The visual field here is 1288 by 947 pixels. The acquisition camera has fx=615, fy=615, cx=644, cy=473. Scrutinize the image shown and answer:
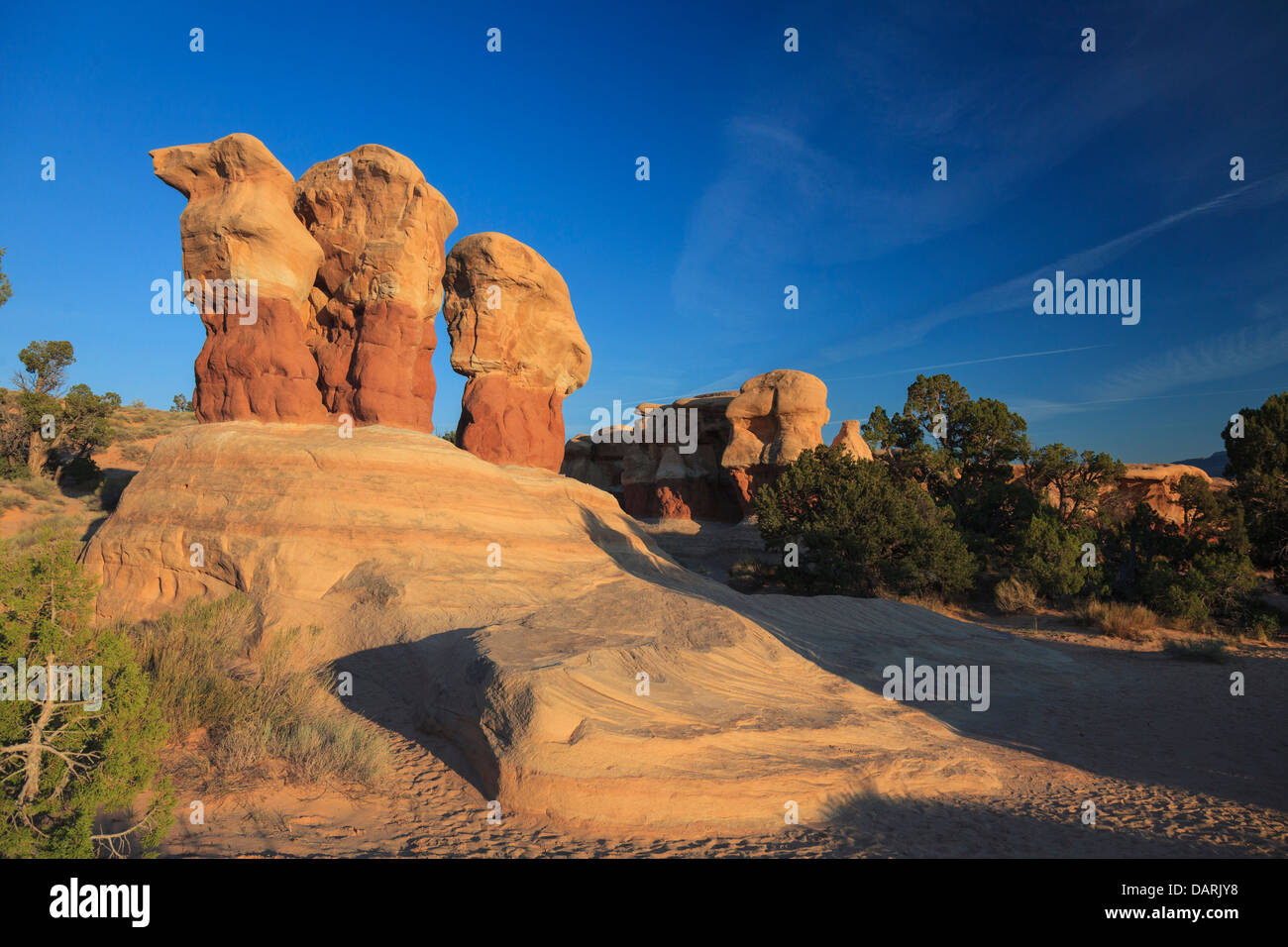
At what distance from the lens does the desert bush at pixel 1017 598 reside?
17.0m

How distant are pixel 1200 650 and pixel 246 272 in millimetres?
20625

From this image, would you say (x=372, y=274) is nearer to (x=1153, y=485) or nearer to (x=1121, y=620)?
(x=1121, y=620)

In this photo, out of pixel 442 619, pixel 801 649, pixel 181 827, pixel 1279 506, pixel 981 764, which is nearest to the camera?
pixel 181 827

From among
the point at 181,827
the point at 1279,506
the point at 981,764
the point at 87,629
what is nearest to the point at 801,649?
the point at 981,764

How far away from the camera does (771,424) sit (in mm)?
30828

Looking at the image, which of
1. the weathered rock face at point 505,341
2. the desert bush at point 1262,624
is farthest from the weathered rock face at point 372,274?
the desert bush at point 1262,624

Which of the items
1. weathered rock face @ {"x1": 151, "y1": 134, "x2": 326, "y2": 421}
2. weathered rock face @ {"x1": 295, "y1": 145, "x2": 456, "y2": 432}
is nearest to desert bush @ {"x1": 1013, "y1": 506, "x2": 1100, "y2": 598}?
weathered rock face @ {"x1": 295, "y1": 145, "x2": 456, "y2": 432}

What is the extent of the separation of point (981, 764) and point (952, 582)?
1277cm

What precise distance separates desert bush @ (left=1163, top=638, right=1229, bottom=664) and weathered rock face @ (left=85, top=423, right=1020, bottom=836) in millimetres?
2722

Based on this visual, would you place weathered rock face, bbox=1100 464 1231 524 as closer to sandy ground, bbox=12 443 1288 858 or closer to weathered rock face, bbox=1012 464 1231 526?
weathered rock face, bbox=1012 464 1231 526

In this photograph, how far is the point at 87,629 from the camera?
4219mm

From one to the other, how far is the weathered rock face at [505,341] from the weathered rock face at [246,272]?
16.9 feet

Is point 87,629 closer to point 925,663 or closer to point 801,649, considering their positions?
point 801,649
